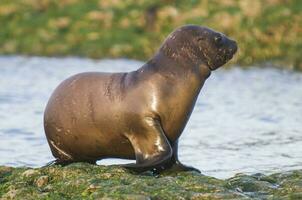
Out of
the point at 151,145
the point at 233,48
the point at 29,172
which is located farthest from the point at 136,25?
the point at 29,172

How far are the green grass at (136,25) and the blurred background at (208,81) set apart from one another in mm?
29

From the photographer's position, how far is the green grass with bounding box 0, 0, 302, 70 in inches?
859

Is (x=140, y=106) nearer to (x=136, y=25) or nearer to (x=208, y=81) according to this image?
(x=208, y=81)

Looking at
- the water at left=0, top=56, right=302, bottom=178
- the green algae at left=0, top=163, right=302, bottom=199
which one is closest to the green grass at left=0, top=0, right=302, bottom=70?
the water at left=0, top=56, right=302, bottom=178

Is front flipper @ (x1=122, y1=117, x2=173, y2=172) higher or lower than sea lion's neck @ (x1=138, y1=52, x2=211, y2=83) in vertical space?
lower

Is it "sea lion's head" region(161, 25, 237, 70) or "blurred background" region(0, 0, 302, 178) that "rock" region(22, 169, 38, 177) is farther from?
"blurred background" region(0, 0, 302, 178)

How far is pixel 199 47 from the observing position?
881cm

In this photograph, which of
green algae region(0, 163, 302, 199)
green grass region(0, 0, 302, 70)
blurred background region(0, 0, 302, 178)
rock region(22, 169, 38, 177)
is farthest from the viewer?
green grass region(0, 0, 302, 70)

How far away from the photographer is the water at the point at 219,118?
33.5 feet

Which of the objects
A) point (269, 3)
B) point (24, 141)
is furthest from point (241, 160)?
A: point (269, 3)

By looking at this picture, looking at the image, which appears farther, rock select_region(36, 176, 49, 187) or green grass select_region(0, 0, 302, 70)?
green grass select_region(0, 0, 302, 70)

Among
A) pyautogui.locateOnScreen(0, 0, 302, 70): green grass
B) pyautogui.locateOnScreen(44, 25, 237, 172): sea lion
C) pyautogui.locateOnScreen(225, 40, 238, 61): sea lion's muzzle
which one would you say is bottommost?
pyautogui.locateOnScreen(0, 0, 302, 70): green grass

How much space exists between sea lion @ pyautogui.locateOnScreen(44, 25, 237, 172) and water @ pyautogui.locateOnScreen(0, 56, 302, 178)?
1.06 meters

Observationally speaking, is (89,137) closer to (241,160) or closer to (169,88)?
(169,88)
